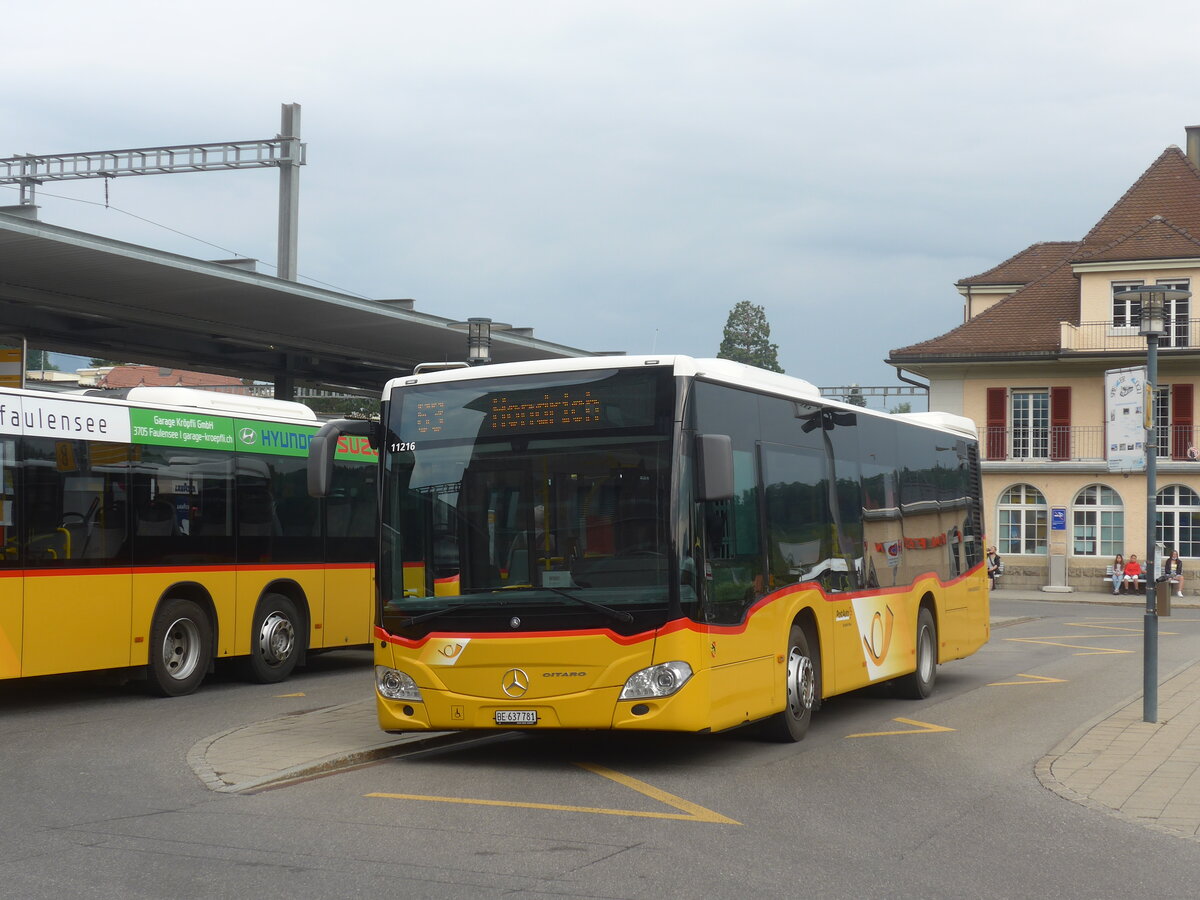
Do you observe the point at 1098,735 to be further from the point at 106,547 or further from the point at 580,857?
the point at 106,547

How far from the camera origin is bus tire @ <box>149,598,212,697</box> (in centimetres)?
1538

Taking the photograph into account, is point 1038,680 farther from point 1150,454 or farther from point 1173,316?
point 1173,316

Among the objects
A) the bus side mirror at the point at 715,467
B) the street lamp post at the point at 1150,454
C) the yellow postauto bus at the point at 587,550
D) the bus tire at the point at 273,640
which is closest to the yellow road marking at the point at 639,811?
the yellow postauto bus at the point at 587,550

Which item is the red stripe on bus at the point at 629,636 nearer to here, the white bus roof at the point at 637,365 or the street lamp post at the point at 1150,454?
the white bus roof at the point at 637,365

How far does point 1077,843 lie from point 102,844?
5.17m

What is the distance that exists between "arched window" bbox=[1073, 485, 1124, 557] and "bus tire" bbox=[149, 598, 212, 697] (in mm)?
40581

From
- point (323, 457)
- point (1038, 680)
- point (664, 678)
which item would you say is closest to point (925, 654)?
point (1038, 680)

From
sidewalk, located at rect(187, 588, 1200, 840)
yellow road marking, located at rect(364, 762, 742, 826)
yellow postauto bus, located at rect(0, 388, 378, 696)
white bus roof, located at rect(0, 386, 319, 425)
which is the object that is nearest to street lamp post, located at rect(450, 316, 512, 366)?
yellow postauto bus, located at rect(0, 388, 378, 696)

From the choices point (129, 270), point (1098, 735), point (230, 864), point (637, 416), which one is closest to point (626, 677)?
point (637, 416)

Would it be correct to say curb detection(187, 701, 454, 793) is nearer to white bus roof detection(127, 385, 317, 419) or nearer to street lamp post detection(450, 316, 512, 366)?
white bus roof detection(127, 385, 317, 419)

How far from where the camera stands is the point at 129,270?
841 inches

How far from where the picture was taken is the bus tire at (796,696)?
39.2 ft

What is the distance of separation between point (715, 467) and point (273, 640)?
8.70 meters

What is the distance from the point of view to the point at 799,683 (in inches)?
478
